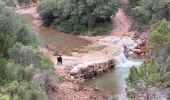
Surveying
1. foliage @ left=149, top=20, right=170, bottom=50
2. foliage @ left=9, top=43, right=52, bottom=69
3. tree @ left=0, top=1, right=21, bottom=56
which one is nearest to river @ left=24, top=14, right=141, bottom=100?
foliage @ left=149, top=20, right=170, bottom=50

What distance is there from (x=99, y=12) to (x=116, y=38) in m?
6.72

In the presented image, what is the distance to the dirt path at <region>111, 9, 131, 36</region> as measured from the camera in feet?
254

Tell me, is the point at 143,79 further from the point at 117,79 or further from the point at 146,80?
the point at 117,79

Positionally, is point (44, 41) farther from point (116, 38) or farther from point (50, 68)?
point (50, 68)

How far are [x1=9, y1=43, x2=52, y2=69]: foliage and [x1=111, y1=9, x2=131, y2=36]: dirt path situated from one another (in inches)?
1440

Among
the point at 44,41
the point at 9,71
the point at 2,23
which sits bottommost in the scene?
the point at 44,41

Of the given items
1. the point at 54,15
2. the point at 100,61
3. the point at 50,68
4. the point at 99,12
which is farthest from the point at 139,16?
the point at 50,68

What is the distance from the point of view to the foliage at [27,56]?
40.2 meters

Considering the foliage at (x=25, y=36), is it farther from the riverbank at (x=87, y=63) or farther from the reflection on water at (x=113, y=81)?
the reflection on water at (x=113, y=81)

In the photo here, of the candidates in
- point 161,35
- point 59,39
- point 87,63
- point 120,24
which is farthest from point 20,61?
point 120,24

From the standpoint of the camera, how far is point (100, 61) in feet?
187

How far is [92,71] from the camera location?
182ft

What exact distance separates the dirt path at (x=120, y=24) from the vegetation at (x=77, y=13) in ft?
6.05

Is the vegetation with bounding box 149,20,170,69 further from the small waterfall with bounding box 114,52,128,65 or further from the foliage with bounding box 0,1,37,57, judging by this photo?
the foliage with bounding box 0,1,37,57
